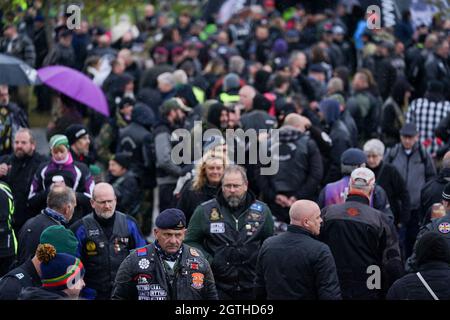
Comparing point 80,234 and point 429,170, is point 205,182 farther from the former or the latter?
point 429,170

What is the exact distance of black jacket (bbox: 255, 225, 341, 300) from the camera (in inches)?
324

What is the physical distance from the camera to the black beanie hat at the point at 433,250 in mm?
7895

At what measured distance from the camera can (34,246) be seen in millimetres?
9328

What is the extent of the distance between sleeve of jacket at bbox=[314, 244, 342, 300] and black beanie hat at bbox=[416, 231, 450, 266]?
0.69 meters

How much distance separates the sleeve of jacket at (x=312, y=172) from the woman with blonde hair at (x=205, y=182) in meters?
1.76

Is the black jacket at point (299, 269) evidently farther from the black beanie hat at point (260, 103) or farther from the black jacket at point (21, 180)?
the black beanie hat at point (260, 103)

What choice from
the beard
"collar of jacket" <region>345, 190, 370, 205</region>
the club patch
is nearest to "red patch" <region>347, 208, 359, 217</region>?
"collar of jacket" <region>345, 190, 370, 205</region>

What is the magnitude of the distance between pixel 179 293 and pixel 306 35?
15881 millimetres

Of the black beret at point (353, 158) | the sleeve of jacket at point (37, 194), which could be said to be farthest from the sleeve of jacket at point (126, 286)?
the black beret at point (353, 158)

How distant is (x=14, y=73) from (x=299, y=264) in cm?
655

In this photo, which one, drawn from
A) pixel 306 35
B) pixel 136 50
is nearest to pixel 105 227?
pixel 136 50

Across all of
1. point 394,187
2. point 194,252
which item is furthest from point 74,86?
point 194,252
